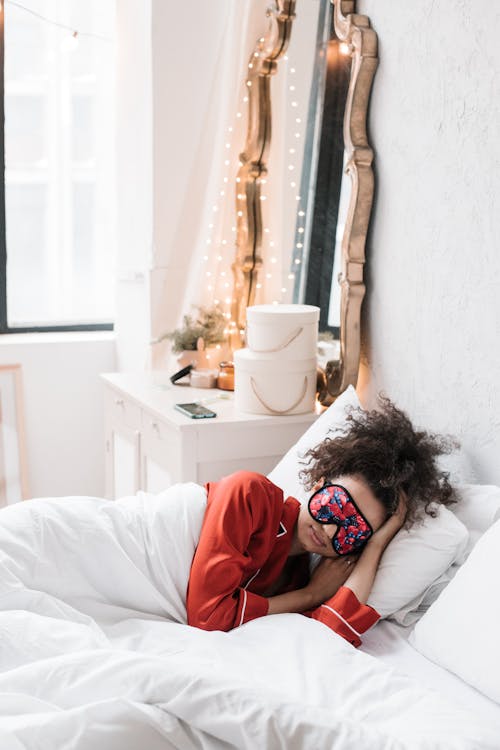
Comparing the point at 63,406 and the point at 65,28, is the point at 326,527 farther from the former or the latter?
the point at 65,28

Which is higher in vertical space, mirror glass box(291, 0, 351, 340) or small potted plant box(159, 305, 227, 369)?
mirror glass box(291, 0, 351, 340)

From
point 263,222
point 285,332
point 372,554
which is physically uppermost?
point 263,222

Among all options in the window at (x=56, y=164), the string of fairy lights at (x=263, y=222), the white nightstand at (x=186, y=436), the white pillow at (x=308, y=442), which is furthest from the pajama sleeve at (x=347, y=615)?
the window at (x=56, y=164)

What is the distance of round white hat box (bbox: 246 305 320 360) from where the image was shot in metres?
2.62

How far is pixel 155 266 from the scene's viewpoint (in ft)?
11.5

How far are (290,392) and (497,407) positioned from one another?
75cm

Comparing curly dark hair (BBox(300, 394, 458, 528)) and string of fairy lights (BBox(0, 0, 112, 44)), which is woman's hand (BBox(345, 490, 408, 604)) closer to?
curly dark hair (BBox(300, 394, 458, 528))

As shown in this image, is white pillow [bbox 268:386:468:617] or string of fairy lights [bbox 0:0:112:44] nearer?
white pillow [bbox 268:386:468:617]

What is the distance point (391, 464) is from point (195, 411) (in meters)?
0.89

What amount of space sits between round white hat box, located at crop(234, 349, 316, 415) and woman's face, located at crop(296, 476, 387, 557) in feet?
2.34

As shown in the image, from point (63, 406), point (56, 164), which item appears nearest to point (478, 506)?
point (63, 406)

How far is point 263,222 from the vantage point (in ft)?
10.5

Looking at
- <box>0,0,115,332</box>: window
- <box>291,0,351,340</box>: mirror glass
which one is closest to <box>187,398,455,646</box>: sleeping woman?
<box>291,0,351,340</box>: mirror glass

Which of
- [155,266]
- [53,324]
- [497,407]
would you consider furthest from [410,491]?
[53,324]
